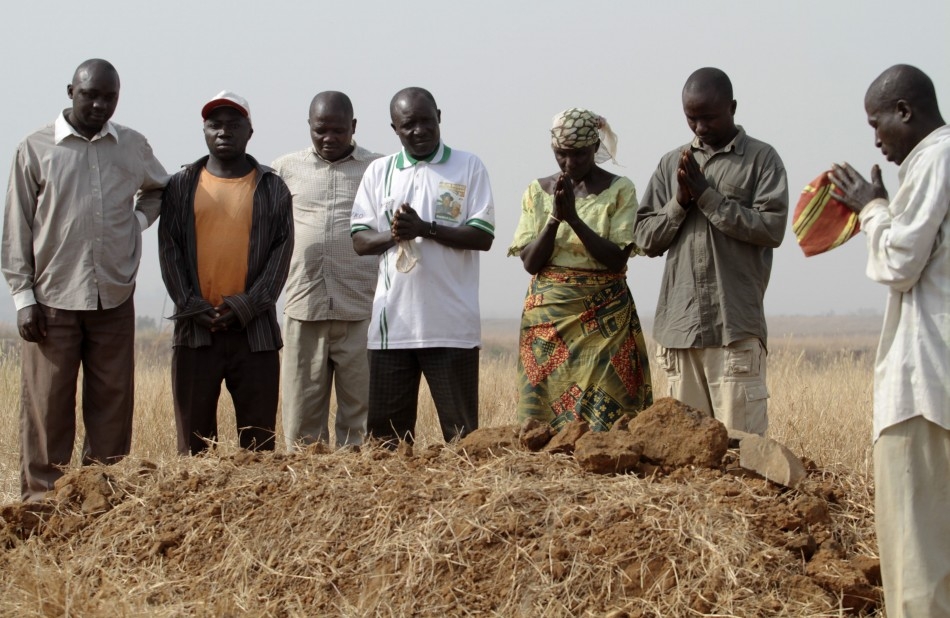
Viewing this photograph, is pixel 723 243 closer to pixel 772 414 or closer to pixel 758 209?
pixel 758 209

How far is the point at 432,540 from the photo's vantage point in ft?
12.0

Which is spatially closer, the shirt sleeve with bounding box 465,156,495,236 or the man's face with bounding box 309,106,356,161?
the shirt sleeve with bounding box 465,156,495,236

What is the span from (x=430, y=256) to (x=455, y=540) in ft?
6.61

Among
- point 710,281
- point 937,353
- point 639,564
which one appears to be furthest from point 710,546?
point 710,281

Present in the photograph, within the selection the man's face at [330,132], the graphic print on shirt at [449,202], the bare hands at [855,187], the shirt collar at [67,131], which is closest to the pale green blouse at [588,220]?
the graphic print on shirt at [449,202]

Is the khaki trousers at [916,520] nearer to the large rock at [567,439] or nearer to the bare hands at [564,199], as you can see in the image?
the large rock at [567,439]

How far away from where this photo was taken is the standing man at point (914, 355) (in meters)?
3.18

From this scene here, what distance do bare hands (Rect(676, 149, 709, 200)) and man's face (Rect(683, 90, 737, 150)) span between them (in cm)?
26

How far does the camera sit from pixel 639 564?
11.5 ft

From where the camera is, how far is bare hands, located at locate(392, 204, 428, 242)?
16.9ft

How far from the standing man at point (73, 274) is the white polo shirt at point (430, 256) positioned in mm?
1415

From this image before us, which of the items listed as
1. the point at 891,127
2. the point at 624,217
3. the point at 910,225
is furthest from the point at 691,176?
the point at 910,225

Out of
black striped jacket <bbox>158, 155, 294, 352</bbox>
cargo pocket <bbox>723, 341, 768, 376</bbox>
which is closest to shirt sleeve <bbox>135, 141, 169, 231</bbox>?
black striped jacket <bbox>158, 155, 294, 352</bbox>

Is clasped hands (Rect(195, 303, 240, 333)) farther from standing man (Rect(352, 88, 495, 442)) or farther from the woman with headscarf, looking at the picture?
the woman with headscarf
